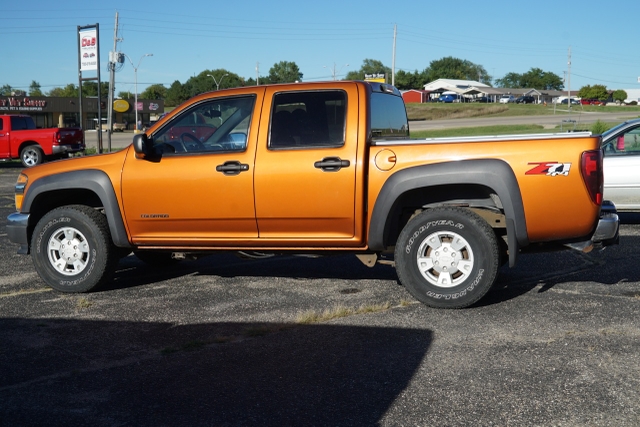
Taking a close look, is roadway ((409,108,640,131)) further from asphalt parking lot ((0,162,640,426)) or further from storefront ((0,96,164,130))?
asphalt parking lot ((0,162,640,426))

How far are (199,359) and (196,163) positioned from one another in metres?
2.22

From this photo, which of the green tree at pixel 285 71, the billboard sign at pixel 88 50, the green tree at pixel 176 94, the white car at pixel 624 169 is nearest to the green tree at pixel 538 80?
the green tree at pixel 285 71

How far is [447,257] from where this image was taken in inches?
250

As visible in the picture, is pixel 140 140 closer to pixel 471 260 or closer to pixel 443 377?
pixel 471 260

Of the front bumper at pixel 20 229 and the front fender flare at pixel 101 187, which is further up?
the front fender flare at pixel 101 187

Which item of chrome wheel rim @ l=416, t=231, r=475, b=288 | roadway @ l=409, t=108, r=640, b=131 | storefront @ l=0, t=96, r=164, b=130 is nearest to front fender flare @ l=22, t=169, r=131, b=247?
chrome wheel rim @ l=416, t=231, r=475, b=288

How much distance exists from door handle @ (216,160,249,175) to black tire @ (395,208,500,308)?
148cm

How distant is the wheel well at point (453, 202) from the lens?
638 centimetres

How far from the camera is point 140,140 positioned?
266 inches

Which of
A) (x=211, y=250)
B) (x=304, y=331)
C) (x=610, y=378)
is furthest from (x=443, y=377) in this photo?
(x=211, y=250)

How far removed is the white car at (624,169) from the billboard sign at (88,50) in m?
29.6

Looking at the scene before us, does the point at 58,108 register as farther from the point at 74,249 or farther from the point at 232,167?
the point at 232,167

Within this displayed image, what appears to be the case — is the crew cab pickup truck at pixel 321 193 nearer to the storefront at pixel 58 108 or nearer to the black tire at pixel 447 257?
the black tire at pixel 447 257

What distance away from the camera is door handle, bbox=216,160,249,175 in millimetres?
6645
